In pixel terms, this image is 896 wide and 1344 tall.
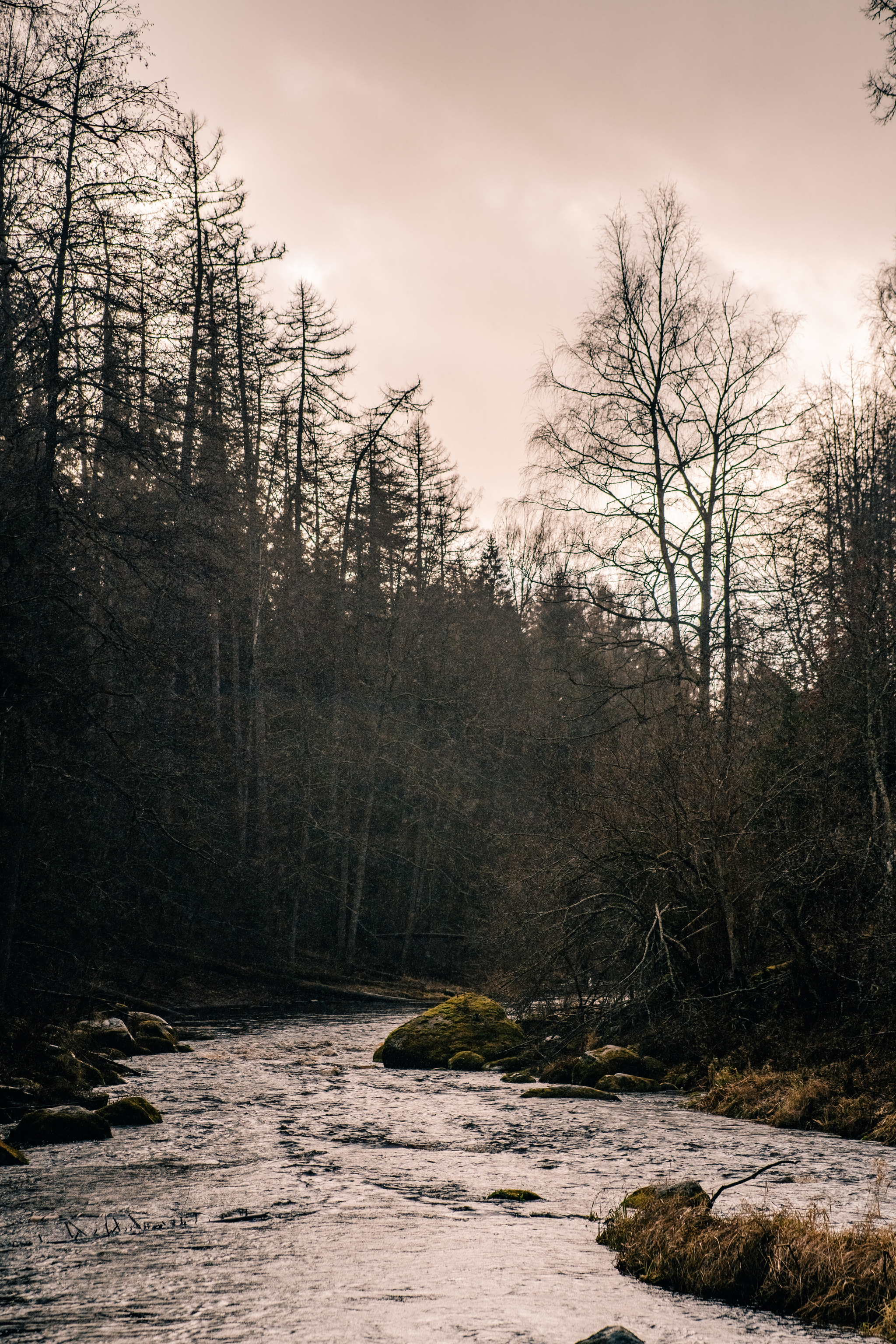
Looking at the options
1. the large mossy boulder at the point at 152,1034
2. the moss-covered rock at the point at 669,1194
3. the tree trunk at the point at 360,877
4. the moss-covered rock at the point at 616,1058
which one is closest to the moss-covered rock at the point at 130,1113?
the large mossy boulder at the point at 152,1034

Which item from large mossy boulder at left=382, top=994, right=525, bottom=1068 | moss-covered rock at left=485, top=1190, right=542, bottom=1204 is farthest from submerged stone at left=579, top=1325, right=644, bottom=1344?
large mossy boulder at left=382, top=994, right=525, bottom=1068

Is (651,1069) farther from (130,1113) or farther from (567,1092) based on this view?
(130,1113)

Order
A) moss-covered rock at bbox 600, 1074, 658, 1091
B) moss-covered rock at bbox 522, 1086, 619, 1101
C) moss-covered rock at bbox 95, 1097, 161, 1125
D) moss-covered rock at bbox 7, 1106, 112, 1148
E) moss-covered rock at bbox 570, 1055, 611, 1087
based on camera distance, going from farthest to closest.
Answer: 1. moss-covered rock at bbox 570, 1055, 611, 1087
2. moss-covered rock at bbox 600, 1074, 658, 1091
3. moss-covered rock at bbox 522, 1086, 619, 1101
4. moss-covered rock at bbox 95, 1097, 161, 1125
5. moss-covered rock at bbox 7, 1106, 112, 1148

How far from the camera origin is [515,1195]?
8.80m

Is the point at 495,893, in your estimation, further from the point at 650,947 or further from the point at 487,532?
the point at 487,532

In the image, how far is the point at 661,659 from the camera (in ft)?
57.5

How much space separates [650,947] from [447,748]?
1722cm

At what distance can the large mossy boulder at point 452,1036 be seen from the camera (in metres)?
16.5

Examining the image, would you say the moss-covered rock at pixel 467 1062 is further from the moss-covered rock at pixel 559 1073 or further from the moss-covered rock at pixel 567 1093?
the moss-covered rock at pixel 567 1093

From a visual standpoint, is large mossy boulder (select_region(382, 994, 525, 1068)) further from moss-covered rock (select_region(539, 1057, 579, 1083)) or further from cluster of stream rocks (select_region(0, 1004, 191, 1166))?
cluster of stream rocks (select_region(0, 1004, 191, 1166))

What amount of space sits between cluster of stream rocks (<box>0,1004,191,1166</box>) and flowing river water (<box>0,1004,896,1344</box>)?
1.05 feet

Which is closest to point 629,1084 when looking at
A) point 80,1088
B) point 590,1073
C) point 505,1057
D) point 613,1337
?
point 590,1073

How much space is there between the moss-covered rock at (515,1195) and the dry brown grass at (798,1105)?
4456mm

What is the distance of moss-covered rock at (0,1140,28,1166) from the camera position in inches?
364
